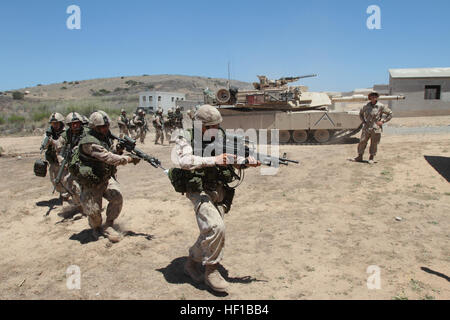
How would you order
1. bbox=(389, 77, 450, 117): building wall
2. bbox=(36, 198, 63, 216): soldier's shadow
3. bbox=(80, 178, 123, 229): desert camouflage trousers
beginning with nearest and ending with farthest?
1. bbox=(80, 178, 123, 229): desert camouflage trousers
2. bbox=(36, 198, 63, 216): soldier's shadow
3. bbox=(389, 77, 450, 117): building wall

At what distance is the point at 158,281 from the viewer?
3.53 metres

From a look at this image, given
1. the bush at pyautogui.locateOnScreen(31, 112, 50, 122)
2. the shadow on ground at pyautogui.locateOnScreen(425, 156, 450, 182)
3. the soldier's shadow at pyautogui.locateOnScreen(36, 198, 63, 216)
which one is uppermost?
the bush at pyautogui.locateOnScreen(31, 112, 50, 122)

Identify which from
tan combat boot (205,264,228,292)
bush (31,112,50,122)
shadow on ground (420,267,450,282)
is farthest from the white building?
shadow on ground (420,267,450,282)

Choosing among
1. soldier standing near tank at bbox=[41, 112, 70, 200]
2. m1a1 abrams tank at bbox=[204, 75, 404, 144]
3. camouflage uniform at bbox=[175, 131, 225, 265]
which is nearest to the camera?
camouflage uniform at bbox=[175, 131, 225, 265]

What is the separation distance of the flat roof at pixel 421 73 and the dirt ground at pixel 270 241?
64.3 feet

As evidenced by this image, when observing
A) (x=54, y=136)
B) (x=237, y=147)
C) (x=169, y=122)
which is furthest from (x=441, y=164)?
(x=169, y=122)

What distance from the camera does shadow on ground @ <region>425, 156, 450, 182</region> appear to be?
7461mm

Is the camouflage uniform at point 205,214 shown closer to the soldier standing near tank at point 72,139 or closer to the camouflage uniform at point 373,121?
the soldier standing near tank at point 72,139

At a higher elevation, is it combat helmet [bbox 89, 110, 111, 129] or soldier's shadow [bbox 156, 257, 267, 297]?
combat helmet [bbox 89, 110, 111, 129]

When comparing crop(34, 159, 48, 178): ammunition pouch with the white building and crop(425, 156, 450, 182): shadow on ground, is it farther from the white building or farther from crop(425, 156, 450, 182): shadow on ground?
the white building

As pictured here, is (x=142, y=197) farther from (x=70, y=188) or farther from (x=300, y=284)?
(x=300, y=284)

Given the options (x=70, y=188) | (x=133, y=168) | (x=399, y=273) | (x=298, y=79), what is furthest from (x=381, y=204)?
(x=298, y=79)

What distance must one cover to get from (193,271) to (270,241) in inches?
53.6

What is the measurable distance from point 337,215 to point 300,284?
234 centimetres
